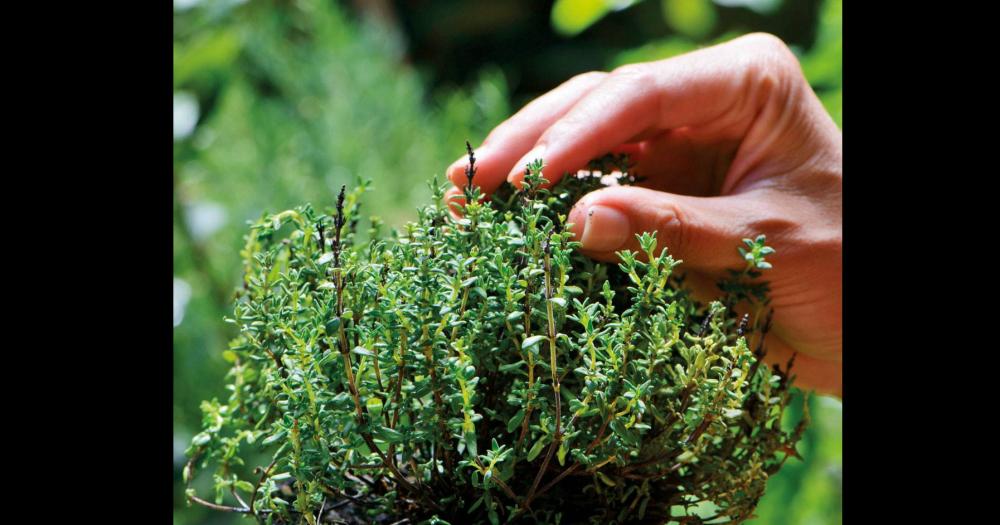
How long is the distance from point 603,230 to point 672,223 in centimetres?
11

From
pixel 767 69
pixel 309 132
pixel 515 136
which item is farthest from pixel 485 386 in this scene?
pixel 309 132

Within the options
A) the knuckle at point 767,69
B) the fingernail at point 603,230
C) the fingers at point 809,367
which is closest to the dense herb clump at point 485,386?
the fingernail at point 603,230

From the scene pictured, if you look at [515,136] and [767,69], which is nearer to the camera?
[515,136]

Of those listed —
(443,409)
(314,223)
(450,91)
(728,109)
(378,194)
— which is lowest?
(443,409)

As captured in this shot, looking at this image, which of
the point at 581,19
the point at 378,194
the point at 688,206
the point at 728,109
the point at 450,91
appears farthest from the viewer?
the point at 450,91

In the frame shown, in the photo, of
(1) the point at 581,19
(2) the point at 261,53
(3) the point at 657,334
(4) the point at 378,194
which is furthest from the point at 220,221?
(3) the point at 657,334

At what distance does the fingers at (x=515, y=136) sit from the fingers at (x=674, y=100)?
0.03ft

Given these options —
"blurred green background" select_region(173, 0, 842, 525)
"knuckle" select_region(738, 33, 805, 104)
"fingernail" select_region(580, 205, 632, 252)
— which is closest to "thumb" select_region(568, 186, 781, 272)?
"fingernail" select_region(580, 205, 632, 252)

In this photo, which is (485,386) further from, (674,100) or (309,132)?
(309,132)

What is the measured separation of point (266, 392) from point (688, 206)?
1.12 ft

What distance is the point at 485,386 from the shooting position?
20.3 inches

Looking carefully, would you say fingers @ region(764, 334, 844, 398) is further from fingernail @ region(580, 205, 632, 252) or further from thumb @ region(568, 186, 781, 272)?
fingernail @ region(580, 205, 632, 252)
